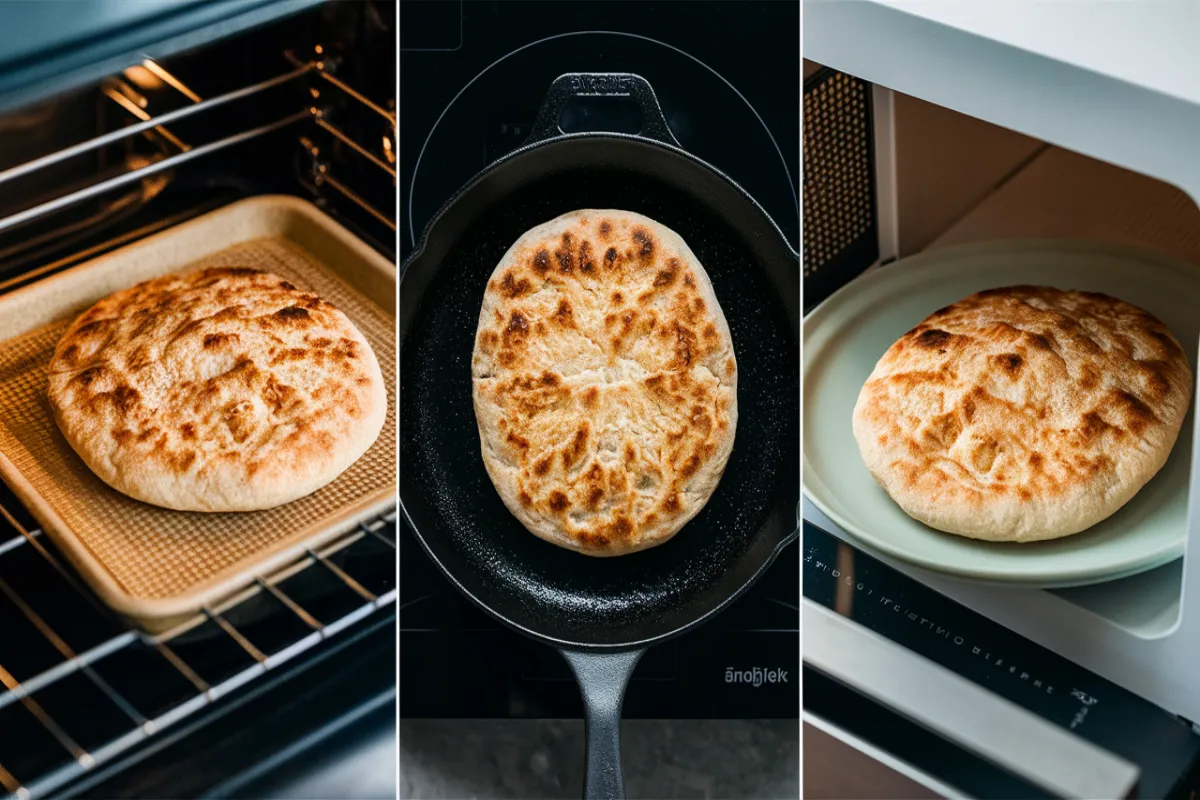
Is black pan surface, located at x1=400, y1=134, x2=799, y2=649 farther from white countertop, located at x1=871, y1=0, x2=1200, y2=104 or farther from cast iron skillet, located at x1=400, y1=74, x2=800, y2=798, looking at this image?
white countertop, located at x1=871, y1=0, x2=1200, y2=104

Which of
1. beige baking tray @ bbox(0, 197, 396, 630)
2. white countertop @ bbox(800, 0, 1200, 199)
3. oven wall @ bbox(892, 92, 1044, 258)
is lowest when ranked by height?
beige baking tray @ bbox(0, 197, 396, 630)

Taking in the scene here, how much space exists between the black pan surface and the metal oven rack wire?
0.52 feet

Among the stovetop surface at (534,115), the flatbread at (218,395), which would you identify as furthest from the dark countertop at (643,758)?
the flatbread at (218,395)

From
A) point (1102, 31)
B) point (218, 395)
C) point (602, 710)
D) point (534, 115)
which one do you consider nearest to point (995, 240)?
point (1102, 31)

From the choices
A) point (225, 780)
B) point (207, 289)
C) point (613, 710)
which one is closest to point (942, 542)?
point (613, 710)

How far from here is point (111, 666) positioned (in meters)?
0.88

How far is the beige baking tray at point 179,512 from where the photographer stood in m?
0.90

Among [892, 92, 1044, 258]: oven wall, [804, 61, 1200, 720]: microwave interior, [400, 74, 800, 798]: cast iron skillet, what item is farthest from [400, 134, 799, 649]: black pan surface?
[892, 92, 1044, 258]: oven wall

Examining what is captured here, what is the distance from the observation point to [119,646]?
880mm

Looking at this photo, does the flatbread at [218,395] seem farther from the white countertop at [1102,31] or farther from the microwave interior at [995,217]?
the white countertop at [1102,31]

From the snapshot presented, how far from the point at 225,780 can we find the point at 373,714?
0.13 metres

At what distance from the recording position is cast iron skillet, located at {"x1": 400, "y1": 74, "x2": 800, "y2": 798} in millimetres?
810

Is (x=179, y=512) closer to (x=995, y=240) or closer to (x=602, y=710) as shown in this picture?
(x=602, y=710)

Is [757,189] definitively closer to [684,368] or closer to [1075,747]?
[684,368]
